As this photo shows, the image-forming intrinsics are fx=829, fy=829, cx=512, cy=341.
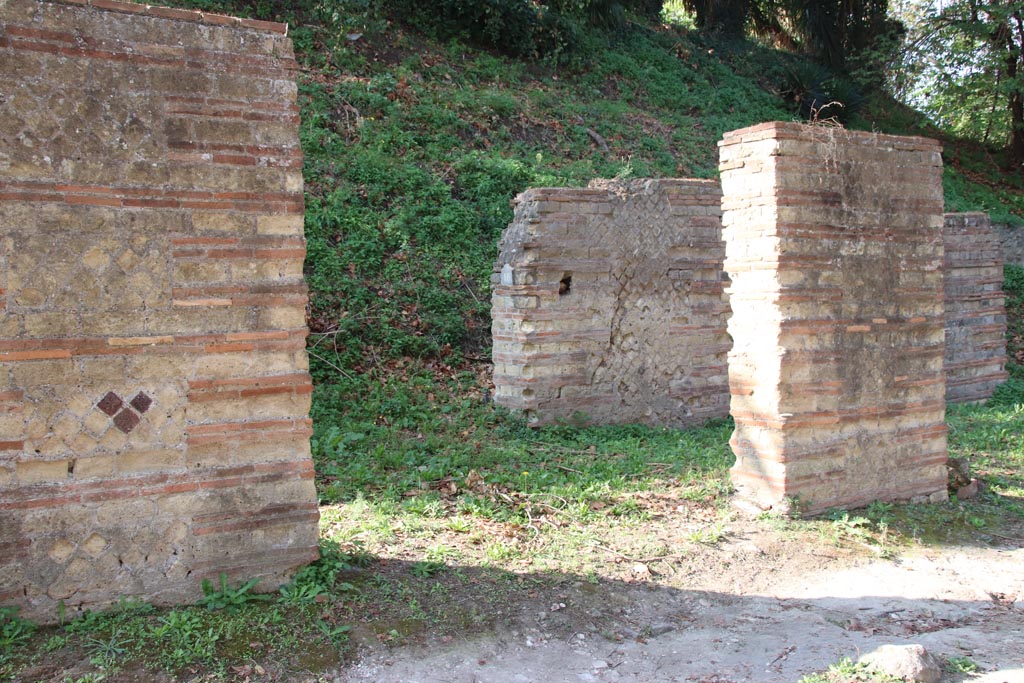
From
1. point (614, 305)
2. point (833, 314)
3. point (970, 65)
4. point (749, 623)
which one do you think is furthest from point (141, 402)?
point (970, 65)

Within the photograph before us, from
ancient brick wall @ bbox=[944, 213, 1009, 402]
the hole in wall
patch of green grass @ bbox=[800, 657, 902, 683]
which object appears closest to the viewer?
patch of green grass @ bbox=[800, 657, 902, 683]

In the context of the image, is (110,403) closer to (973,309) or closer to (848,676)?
(848,676)

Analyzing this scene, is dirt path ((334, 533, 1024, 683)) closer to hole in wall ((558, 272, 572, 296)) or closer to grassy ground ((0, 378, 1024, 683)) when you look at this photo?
grassy ground ((0, 378, 1024, 683))

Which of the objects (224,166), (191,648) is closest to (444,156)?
(224,166)

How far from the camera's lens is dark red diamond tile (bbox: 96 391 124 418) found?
4050mm

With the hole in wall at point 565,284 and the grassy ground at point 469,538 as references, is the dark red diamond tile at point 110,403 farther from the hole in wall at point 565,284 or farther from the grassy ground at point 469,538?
the hole in wall at point 565,284

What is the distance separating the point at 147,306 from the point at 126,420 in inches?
22.5

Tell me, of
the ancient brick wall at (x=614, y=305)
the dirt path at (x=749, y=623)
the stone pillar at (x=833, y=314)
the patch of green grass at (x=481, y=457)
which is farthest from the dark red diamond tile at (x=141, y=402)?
the ancient brick wall at (x=614, y=305)

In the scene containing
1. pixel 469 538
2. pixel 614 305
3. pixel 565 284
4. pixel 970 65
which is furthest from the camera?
pixel 970 65

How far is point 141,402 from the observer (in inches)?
162

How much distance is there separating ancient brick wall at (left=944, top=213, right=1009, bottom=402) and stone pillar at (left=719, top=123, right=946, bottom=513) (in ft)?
19.0

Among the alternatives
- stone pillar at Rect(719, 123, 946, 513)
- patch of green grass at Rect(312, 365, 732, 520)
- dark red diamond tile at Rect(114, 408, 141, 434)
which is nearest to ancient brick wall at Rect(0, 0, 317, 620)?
dark red diamond tile at Rect(114, 408, 141, 434)

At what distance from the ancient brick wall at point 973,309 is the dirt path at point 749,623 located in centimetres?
662

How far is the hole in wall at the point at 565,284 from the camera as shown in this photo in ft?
29.2
